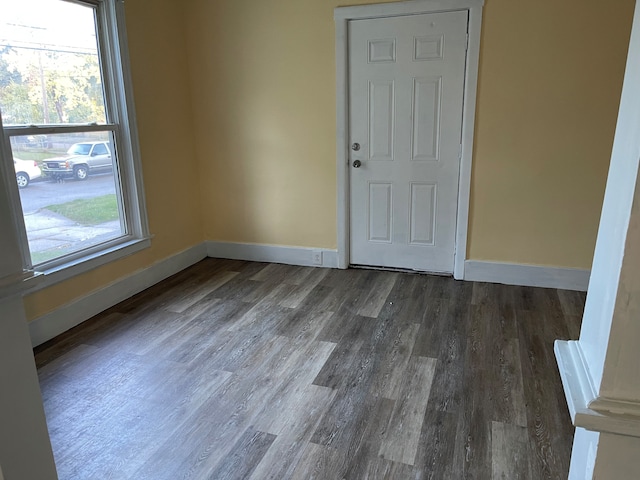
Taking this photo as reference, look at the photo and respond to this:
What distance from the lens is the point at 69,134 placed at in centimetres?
302

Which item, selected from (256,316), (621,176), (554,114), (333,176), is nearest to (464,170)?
(554,114)

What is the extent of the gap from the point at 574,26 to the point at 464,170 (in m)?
1.18

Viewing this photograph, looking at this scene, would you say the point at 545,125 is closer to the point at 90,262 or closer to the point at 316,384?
the point at 316,384

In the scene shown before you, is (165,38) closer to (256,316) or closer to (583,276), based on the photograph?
(256,316)

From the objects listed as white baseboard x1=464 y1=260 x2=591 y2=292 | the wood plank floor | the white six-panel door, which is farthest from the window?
white baseboard x1=464 y1=260 x2=591 y2=292

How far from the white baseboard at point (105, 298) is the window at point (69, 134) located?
237 mm

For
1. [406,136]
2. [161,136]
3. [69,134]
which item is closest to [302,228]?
[406,136]

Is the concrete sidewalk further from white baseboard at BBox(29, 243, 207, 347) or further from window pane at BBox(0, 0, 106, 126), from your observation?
window pane at BBox(0, 0, 106, 126)

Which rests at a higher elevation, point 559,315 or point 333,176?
point 333,176

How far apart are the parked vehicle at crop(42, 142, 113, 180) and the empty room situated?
0.02 metres

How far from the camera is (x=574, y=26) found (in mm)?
3143

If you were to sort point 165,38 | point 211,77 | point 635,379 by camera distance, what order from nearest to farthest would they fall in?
point 635,379
point 165,38
point 211,77

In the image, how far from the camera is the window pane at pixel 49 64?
8.69ft

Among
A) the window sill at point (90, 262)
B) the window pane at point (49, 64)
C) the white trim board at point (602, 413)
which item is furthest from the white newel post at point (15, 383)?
the window pane at point (49, 64)
